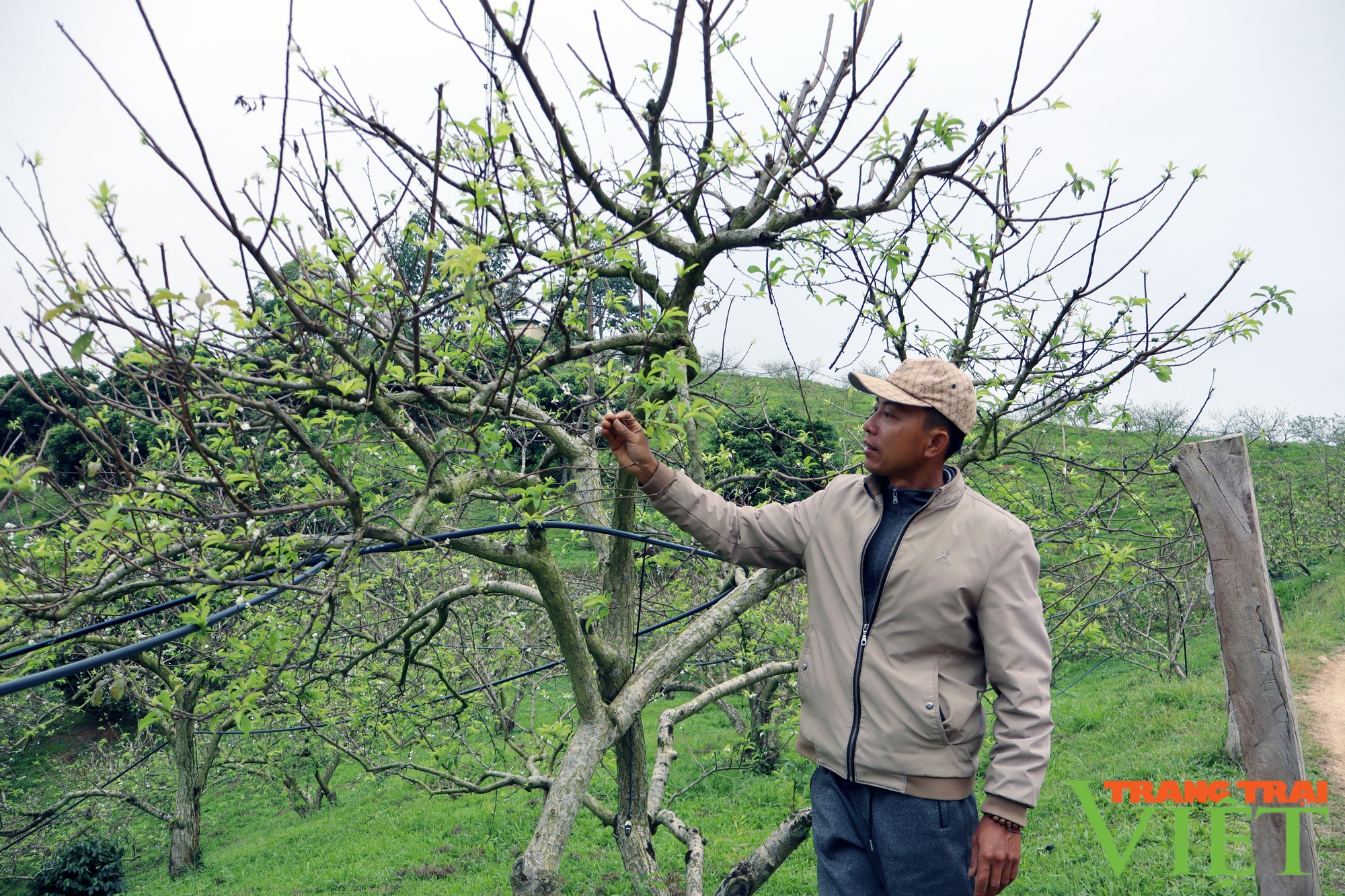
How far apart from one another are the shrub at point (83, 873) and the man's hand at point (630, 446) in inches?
521

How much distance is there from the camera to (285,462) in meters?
3.96

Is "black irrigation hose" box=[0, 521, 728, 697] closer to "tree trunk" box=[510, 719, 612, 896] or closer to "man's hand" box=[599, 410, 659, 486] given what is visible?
"man's hand" box=[599, 410, 659, 486]

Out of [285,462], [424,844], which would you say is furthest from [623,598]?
[424,844]

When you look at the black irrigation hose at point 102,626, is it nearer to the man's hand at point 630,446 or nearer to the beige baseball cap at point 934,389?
the man's hand at point 630,446

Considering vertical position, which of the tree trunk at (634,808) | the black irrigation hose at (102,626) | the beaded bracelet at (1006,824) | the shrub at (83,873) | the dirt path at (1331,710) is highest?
the black irrigation hose at (102,626)

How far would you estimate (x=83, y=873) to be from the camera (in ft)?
36.2

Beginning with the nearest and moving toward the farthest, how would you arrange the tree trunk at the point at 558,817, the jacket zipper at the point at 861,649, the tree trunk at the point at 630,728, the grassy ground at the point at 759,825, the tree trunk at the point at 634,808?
the jacket zipper at the point at 861,649 < the tree trunk at the point at 558,817 < the tree trunk at the point at 630,728 < the tree trunk at the point at 634,808 < the grassy ground at the point at 759,825

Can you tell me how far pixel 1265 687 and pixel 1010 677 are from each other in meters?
1.53

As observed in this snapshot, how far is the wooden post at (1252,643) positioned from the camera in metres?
2.66

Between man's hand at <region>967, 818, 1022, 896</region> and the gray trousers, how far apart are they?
71mm

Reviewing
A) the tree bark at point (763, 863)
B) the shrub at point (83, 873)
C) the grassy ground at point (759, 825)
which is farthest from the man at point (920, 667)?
the shrub at point (83, 873)

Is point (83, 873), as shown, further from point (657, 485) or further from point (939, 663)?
point (939, 663)

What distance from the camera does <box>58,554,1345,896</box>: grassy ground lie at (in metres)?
5.18

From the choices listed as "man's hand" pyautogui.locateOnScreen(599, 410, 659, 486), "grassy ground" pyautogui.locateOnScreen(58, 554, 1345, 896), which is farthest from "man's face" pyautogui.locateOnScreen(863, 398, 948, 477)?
"grassy ground" pyautogui.locateOnScreen(58, 554, 1345, 896)
